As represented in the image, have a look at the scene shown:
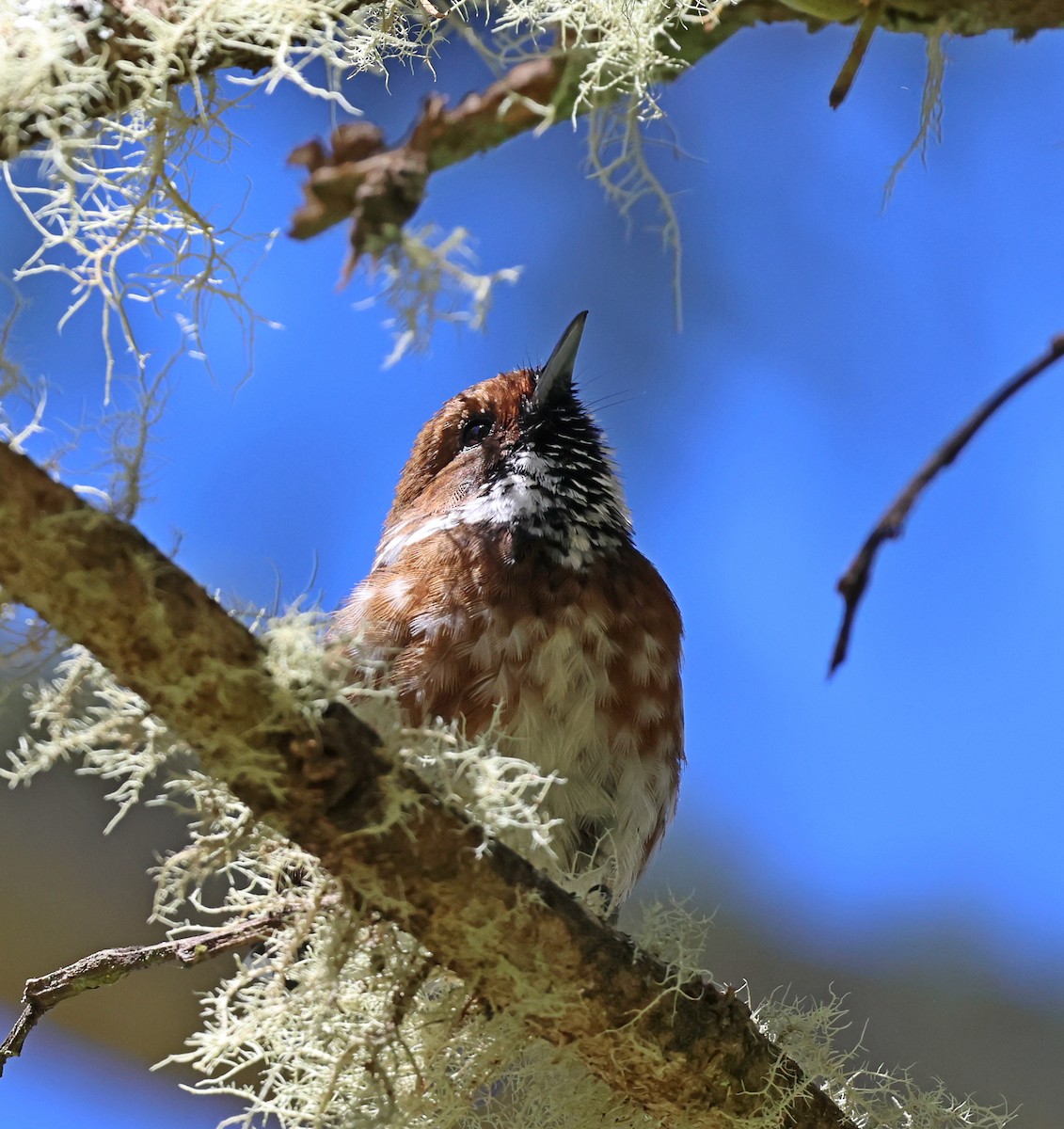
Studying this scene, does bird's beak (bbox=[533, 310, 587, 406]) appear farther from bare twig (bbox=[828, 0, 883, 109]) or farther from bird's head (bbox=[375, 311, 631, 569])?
bare twig (bbox=[828, 0, 883, 109])

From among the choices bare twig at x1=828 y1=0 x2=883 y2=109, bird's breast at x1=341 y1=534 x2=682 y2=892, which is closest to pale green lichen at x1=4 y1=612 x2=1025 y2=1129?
bird's breast at x1=341 y1=534 x2=682 y2=892

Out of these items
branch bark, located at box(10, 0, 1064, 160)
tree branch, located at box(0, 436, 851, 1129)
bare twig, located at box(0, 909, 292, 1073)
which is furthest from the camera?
bare twig, located at box(0, 909, 292, 1073)

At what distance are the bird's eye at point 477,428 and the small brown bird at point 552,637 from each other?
12 centimetres

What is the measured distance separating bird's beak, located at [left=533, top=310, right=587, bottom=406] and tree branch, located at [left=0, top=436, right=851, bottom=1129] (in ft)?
5.07

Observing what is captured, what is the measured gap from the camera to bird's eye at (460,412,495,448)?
2.93 m

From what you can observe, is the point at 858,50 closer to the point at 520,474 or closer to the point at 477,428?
the point at 520,474

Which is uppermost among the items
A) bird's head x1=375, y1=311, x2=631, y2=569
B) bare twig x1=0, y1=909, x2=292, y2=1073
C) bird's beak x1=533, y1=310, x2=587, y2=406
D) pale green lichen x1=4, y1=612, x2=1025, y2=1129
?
bird's beak x1=533, y1=310, x2=587, y2=406

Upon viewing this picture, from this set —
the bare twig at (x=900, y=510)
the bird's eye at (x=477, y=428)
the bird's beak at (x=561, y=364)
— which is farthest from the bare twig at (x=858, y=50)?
the bird's eye at (x=477, y=428)

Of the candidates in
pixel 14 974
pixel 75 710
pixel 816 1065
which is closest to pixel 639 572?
pixel 816 1065

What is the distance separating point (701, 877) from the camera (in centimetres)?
511

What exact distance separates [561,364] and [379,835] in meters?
1.72

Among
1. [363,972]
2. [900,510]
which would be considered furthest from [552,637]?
[900,510]

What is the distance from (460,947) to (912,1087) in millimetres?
1127

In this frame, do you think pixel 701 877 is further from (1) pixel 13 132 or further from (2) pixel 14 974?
(1) pixel 13 132
